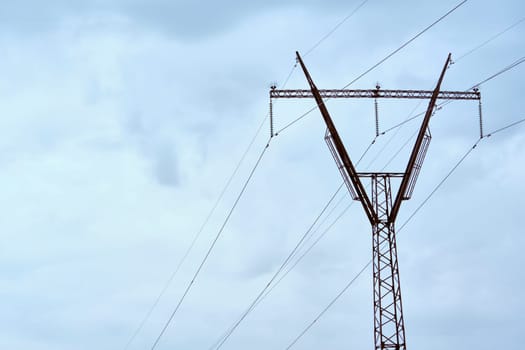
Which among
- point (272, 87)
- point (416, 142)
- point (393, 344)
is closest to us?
point (393, 344)

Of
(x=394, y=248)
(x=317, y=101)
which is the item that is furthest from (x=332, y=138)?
(x=394, y=248)

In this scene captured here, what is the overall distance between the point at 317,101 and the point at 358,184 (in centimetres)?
1035

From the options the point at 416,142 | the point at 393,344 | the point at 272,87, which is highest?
the point at 272,87

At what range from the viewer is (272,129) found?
333 ft

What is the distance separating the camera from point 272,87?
108 meters

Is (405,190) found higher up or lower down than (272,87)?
lower down

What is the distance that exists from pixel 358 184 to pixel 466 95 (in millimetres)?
20902

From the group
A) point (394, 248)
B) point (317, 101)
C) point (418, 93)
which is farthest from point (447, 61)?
point (394, 248)

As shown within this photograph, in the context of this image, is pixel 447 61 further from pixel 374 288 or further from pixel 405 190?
pixel 374 288

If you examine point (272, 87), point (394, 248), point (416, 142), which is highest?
point (272, 87)

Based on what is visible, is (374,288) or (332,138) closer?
(374,288)

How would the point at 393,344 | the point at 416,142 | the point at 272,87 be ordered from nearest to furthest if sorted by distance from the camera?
the point at 393,344 → the point at 416,142 → the point at 272,87

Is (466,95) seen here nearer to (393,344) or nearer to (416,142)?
(416,142)

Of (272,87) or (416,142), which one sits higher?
(272,87)
